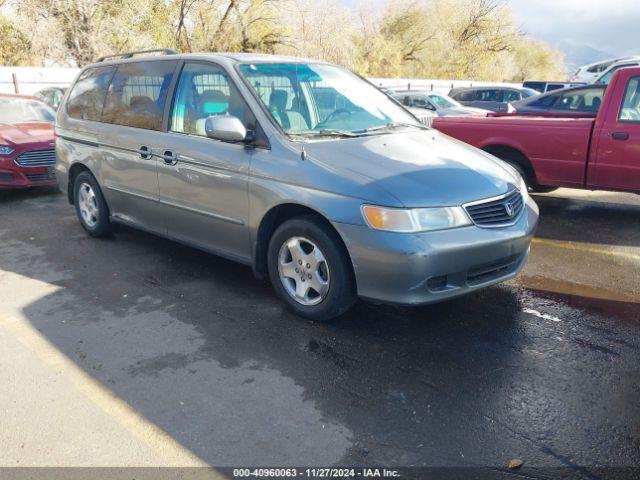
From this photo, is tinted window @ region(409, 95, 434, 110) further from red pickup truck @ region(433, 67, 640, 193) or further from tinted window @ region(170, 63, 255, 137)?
tinted window @ region(170, 63, 255, 137)

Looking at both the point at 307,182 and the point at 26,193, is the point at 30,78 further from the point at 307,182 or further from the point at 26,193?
the point at 307,182

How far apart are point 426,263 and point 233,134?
1.67 meters

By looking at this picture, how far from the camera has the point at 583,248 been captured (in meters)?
5.53

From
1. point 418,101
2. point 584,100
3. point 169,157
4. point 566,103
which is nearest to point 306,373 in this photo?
point 169,157

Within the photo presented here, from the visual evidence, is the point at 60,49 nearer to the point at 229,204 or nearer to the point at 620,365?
the point at 229,204

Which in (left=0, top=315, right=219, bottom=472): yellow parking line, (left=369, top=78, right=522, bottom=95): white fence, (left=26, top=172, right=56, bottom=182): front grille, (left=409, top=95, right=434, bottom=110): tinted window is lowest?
(left=0, top=315, right=219, bottom=472): yellow parking line

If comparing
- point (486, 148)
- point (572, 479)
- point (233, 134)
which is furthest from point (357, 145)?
point (486, 148)

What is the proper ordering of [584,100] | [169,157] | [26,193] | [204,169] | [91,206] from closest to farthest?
[204,169], [169,157], [91,206], [26,193], [584,100]

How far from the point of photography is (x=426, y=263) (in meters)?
3.28

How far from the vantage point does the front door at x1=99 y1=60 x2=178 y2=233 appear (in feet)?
15.8

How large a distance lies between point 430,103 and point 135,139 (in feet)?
38.5

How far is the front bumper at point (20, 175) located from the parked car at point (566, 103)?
7738mm

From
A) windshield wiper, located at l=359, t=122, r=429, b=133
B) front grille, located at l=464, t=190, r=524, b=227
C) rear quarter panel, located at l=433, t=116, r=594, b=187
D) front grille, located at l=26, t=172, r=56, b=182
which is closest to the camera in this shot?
front grille, located at l=464, t=190, r=524, b=227

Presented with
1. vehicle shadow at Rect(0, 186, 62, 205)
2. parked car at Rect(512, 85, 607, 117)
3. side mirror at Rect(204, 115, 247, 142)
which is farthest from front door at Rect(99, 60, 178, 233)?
parked car at Rect(512, 85, 607, 117)
